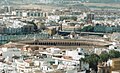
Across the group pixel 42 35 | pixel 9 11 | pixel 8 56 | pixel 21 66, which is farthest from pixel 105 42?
pixel 9 11

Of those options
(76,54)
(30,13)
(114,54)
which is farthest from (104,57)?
(30,13)

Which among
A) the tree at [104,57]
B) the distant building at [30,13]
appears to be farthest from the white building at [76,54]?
the distant building at [30,13]

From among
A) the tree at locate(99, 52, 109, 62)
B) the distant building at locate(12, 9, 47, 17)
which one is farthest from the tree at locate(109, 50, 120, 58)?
the distant building at locate(12, 9, 47, 17)

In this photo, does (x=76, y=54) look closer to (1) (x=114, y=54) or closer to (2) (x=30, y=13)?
(1) (x=114, y=54)

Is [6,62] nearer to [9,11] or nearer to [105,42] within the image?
[105,42]

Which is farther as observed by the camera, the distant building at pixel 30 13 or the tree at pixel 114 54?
the distant building at pixel 30 13

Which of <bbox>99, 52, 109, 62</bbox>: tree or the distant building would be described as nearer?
<bbox>99, 52, 109, 62</bbox>: tree

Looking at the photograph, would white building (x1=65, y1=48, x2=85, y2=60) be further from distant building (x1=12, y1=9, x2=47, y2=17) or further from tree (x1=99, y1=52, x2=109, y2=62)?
distant building (x1=12, y1=9, x2=47, y2=17)

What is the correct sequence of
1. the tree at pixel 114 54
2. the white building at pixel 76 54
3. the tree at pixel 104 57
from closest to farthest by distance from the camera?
1. the tree at pixel 104 57
2. the white building at pixel 76 54
3. the tree at pixel 114 54

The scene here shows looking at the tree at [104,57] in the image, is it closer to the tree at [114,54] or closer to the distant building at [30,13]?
the tree at [114,54]

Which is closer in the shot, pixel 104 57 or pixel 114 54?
pixel 104 57

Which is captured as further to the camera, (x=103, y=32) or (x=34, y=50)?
(x=103, y=32)
